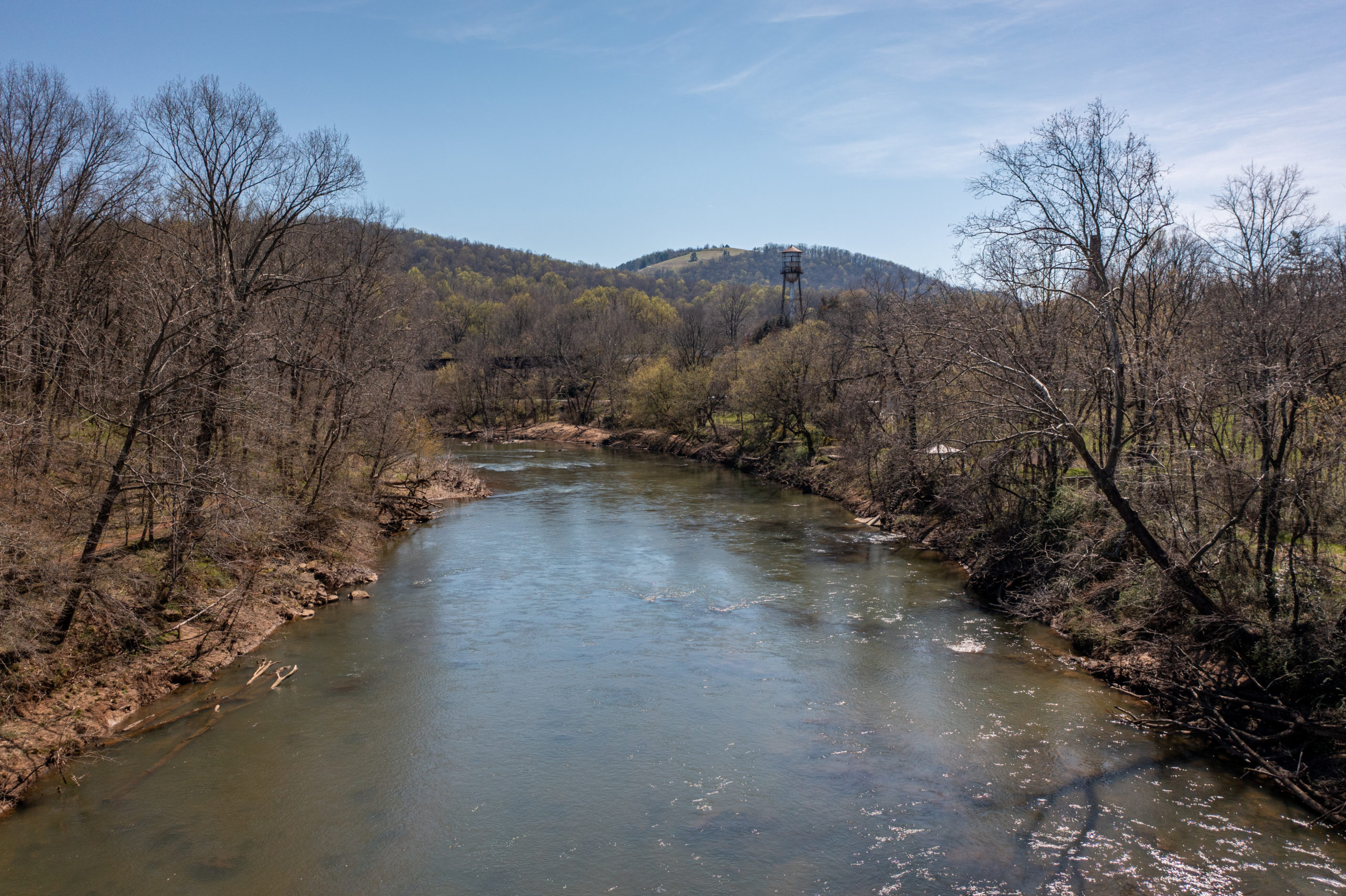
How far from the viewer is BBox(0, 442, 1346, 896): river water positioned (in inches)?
360

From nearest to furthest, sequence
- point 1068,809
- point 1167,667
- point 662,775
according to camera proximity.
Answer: point 1068,809 → point 662,775 → point 1167,667

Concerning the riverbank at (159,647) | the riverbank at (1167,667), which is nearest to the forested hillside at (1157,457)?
the riverbank at (1167,667)

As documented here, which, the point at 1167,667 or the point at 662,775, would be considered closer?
the point at 662,775

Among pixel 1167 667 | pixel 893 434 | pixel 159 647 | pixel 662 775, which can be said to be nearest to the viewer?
pixel 662 775

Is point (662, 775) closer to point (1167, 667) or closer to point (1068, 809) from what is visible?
point (1068, 809)

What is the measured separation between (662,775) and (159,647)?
1014 cm

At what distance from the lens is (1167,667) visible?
44.3ft

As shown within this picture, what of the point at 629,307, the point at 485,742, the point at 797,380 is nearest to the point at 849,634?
the point at 485,742

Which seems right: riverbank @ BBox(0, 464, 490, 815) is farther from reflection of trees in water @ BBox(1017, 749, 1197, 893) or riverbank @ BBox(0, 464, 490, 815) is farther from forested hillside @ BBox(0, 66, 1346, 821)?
reflection of trees in water @ BBox(1017, 749, 1197, 893)

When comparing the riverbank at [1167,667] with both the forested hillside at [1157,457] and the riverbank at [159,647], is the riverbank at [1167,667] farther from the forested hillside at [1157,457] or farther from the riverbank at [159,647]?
the riverbank at [159,647]

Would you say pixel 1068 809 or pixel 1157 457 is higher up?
pixel 1157 457

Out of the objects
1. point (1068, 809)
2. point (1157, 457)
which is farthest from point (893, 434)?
point (1068, 809)

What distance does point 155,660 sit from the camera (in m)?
14.1

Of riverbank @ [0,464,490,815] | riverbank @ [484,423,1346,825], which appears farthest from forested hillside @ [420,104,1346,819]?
riverbank @ [0,464,490,815]
